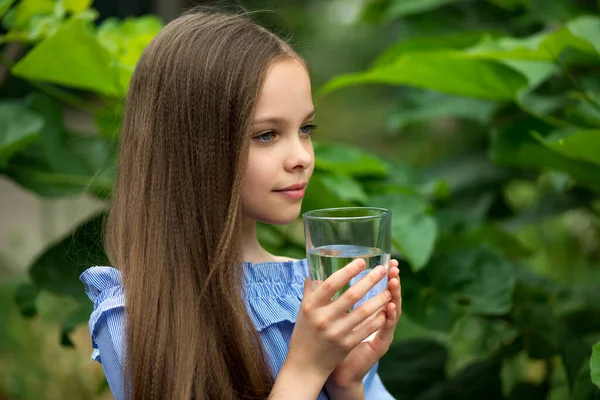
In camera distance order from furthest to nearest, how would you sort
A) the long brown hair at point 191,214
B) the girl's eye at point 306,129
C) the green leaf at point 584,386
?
the green leaf at point 584,386 → the girl's eye at point 306,129 → the long brown hair at point 191,214

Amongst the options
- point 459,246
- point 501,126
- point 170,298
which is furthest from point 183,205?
point 501,126

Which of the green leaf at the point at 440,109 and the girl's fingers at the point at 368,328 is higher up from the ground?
the girl's fingers at the point at 368,328

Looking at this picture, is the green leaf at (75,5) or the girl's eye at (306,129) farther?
the green leaf at (75,5)

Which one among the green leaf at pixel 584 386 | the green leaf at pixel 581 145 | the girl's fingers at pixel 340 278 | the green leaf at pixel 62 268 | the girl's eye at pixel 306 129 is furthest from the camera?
the green leaf at pixel 62 268

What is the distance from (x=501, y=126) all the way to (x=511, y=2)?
1.36 ft

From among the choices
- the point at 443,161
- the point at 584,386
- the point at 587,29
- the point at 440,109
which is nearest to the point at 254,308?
the point at 584,386

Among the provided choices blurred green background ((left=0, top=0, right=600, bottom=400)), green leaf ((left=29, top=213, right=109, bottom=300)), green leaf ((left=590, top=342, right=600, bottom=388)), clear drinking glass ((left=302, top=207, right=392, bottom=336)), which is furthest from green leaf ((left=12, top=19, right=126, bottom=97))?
green leaf ((left=590, top=342, right=600, bottom=388))

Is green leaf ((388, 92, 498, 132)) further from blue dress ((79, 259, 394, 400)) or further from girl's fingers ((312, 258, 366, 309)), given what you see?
girl's fingers ((312, 258, 366, 309))

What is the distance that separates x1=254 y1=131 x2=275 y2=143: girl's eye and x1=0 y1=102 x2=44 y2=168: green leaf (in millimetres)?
561

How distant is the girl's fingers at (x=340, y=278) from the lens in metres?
0.94

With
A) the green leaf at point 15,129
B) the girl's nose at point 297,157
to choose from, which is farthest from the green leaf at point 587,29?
the green leaf at point 15,129

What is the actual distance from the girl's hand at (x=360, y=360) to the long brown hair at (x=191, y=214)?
0.10 m

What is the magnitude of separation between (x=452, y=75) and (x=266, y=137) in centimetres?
52

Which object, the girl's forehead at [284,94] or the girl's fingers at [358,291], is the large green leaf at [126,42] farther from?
the girl's fingers at [358,291]
